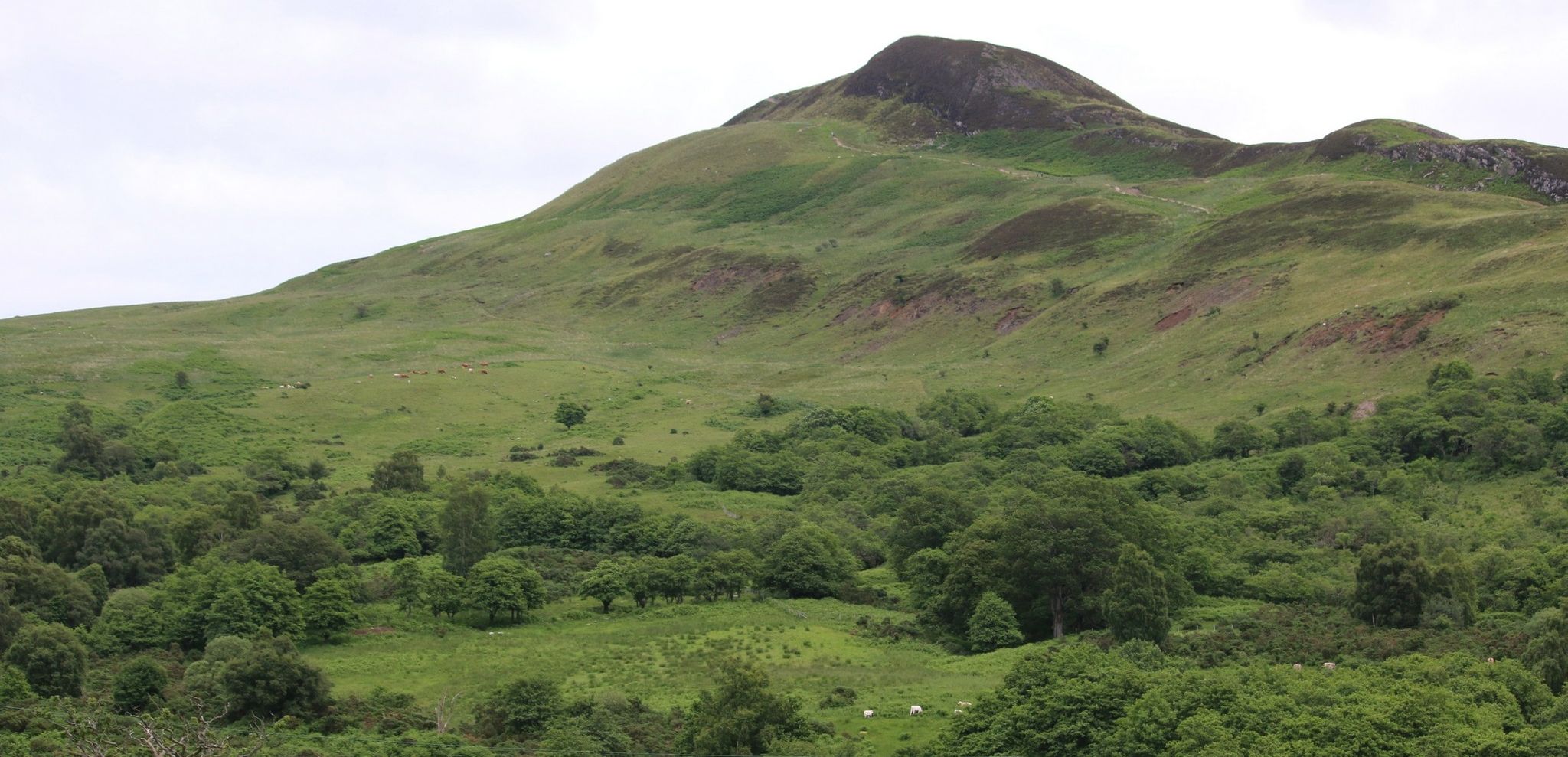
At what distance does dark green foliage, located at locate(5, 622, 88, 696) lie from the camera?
50.9m

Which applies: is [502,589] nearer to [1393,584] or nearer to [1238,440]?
[1393,584]

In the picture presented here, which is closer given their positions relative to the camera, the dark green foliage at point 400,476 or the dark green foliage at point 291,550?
the dark green foliage at point 291,550

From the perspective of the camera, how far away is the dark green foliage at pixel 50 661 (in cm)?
5093

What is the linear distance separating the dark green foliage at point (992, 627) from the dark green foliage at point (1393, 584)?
1396 cm

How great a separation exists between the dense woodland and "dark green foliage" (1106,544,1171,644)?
11 cm

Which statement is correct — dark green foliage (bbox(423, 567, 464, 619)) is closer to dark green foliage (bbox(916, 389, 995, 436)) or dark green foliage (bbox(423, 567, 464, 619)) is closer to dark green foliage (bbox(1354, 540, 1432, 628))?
dark green foliage (bbox(1354, 540, 1432, 628))

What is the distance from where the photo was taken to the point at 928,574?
221ft

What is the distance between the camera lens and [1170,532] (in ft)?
219

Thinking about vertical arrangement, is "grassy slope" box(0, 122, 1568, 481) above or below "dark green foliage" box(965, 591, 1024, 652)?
above

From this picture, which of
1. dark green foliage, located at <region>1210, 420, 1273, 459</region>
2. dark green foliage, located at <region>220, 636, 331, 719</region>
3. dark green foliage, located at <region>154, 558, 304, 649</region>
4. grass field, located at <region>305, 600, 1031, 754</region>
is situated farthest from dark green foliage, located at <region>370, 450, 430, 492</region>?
dark green foliage, located at <region>1210, 420, 1273, 459</region>

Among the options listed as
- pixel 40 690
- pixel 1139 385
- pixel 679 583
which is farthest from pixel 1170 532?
pixel 40 690

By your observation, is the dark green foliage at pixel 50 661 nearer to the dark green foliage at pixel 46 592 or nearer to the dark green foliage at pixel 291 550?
the dark green foliage at pixel 46 592

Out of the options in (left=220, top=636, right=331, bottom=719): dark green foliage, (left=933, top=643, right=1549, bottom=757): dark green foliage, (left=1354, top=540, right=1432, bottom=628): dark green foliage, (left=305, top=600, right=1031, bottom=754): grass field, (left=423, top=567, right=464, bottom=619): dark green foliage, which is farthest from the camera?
(left=423, top=567, right=464, bottom=619): dark green foliage

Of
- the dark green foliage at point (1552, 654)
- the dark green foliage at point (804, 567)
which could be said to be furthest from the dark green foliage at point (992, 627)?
the dark green foliage at point (1552, 654)
